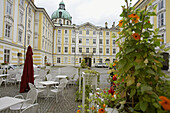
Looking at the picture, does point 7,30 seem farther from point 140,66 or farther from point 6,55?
point 140,66

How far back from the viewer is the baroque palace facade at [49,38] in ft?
56.8

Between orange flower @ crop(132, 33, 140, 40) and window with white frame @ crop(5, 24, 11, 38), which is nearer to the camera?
orange flower @ crop(132, 33, 140, 40)

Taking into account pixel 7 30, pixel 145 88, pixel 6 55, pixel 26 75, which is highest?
pixel 7 30

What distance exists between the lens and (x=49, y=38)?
36.3 m

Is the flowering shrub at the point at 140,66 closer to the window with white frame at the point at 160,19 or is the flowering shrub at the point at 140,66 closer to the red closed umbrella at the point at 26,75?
the red closed umbrella at the point at 26,75

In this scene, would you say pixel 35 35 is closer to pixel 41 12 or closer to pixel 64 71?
pixel 41 12

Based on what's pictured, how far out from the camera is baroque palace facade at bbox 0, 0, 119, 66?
1732 cm

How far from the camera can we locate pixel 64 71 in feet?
38.5

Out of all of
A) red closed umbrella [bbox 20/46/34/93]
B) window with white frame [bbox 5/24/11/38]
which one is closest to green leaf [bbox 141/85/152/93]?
red closed umbrella [bbox 20/46/34/93]

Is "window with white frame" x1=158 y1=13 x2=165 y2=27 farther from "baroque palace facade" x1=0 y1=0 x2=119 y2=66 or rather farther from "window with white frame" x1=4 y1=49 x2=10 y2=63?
"window with white frame" x1=4 y1=49 x2=10 y2=63

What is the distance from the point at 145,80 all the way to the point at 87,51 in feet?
134

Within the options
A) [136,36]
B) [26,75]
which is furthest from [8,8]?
[136,36]

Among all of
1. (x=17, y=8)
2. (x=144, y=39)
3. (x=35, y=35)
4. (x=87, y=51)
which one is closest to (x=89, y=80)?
(x=144, y=39)

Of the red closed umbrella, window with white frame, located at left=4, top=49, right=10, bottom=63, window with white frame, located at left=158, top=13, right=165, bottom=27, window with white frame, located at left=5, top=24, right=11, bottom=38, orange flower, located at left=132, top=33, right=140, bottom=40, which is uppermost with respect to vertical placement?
window with white frame, located at left=158, top=13, right=165, bottom=27
